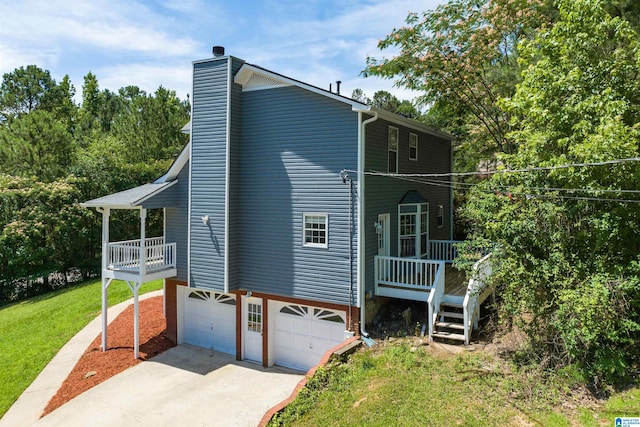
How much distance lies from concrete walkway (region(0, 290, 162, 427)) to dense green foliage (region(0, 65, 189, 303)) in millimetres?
8962

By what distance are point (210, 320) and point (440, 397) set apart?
894cm

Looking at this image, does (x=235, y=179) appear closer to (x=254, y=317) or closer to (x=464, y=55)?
(x=254, y=317)

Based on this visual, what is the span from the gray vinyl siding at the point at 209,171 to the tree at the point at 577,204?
750 cm

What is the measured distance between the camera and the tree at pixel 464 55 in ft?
46.0

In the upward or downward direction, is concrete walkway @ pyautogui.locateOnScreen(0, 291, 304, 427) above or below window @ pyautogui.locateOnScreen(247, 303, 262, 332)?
below

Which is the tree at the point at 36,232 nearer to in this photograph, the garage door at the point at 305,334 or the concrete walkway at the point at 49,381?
the concrete walkway at the point at 49,381

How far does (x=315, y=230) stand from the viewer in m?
11.7

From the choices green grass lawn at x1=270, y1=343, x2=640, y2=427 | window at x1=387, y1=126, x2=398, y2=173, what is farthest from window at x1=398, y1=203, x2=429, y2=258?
green grass lawn at x1=270, y1=343, x2=640, y2=427

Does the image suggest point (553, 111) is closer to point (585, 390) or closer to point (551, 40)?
point (551, 40)

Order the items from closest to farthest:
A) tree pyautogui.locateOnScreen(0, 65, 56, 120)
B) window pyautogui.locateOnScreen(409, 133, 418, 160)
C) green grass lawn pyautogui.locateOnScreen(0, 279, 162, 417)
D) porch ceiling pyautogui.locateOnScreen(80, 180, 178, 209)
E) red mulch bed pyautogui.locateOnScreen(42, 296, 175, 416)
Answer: red mulch bed pyautogui.locateOnScreen(42, 296, 175, 416)
green grass lawn pyautogui.locateOnScreen(0, 279, 162, 417)
porch ceiling pyautogui.locateOnScreen(80, 180, 178, 209)
window pyautogui.locateOnScreen(409, 133, 418, 160)
tree pyautogui.locateOnScreen(0, 65, 56, 120)

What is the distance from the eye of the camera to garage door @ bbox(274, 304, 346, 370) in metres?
11.9

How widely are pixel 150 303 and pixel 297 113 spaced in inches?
464

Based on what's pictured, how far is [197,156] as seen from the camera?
42.1 feet

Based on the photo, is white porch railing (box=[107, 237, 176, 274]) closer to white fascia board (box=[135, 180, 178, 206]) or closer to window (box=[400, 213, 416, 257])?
white fascia board (box=[135, 180, 178, 206])
